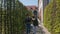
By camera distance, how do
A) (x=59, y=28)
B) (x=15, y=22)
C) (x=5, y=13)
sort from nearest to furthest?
(x=5, y=13) → (x=15, y=22) → (x=59, y=28)

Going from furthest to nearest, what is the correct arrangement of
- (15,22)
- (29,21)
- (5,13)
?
(29,21), (15,22), (5,13)

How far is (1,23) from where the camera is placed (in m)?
6.92

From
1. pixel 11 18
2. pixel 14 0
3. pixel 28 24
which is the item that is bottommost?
pixel 28 24

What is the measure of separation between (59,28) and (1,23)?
3402 millimetres

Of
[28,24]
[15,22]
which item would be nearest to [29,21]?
[28,24]

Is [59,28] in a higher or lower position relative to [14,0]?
lower

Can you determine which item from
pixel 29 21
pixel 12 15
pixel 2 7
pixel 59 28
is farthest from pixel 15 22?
pixel 29 21

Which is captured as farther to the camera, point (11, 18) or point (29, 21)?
point (29, 21)

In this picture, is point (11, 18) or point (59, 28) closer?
point (11, 18)

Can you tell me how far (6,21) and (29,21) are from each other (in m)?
4.26

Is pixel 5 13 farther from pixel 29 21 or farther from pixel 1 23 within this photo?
pixel 29 21

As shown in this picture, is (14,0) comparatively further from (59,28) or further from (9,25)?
(59,28)

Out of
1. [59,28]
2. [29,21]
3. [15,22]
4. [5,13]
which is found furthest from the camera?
[29,21]

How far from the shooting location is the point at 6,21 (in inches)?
272
